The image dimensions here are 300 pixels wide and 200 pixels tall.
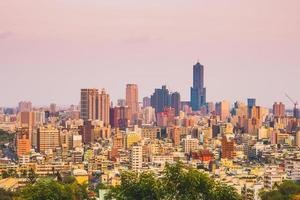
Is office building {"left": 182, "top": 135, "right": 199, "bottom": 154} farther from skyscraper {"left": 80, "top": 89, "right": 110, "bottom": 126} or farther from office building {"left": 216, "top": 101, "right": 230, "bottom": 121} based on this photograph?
office building {"left": 216, "top": 101, "right": 230, "bottom": 121}

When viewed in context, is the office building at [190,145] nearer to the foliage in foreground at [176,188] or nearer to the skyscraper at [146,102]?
the foliage in foreground at [176,188]

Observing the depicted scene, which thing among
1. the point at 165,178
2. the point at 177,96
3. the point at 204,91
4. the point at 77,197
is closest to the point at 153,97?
the point at 177,96

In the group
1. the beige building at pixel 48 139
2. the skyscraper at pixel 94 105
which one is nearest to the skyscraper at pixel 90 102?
the skyscraper at pixel 94 105

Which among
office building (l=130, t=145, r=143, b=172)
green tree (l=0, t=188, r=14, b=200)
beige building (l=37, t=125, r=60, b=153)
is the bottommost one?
green tree (l=0, t=188, r=14, b=200)

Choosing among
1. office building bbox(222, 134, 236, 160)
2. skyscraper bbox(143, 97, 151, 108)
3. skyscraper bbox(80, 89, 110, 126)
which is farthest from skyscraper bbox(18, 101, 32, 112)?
office building bbox(222, 134, 236, 160)

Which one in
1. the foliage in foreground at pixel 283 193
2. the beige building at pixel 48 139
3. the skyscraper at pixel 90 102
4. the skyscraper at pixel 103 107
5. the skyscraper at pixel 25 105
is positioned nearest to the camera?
the foliage in foreground at pixel 283 193

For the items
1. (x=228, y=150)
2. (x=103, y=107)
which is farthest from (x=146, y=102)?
(x=228, y=150)
